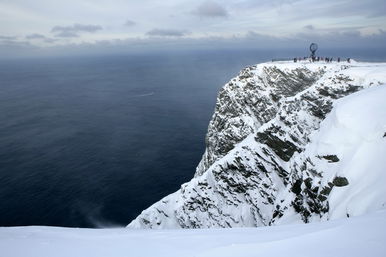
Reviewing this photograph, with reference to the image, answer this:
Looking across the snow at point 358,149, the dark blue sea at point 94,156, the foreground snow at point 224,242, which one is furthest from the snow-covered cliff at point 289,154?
the dark blue sea at point 94,156

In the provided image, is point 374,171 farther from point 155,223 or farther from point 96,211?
point 96,211

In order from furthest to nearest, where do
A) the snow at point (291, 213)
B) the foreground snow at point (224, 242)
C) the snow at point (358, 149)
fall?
the snow at point (358, 149), the snow at point (291, 213), the foreground snow at point (224, 242)

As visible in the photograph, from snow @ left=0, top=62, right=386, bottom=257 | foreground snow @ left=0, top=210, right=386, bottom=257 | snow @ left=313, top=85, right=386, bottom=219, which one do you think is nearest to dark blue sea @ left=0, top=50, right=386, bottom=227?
snow @ left=0, top=62, right=386, bottom=257

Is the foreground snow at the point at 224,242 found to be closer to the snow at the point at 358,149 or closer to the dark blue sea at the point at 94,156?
the snow at the point at 358,149

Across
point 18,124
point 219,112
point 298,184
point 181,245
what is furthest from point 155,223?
point 18,124

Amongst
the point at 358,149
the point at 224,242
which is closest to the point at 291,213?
the point at 358,149

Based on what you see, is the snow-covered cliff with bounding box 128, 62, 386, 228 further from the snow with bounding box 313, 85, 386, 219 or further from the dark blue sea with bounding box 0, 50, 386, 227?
the dark blue sea with bounding box 0, 50, 386, 227
